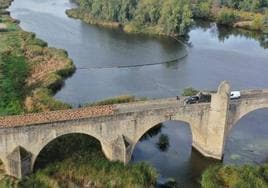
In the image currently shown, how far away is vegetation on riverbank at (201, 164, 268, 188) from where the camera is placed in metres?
35.5

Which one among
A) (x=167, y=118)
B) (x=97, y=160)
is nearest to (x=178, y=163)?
(x=167, y=118)

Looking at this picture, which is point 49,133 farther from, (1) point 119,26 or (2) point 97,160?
(1) point 119,26

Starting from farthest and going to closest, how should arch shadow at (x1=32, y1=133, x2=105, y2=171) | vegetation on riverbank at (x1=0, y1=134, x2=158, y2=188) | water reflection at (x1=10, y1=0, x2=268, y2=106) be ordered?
water reflection at (x1=10, y1=0, x2=268, y2=106) → arch shadow at (x1=32, y1=133, x2=105, y2=171) → vegetation on riverbank at (x1=0, y1=134, x2=158, y2=188)

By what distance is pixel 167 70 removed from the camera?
67.7 m

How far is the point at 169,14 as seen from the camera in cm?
8756

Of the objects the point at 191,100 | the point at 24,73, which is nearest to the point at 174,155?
the point at 191,100

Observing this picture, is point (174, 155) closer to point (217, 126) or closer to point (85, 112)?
Result: point (217, 126)

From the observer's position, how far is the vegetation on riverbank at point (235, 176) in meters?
35.5

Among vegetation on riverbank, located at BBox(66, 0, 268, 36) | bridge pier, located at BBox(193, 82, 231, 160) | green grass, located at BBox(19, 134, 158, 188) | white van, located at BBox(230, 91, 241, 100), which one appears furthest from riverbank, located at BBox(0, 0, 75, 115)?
vegetation on riverbank, located at BBox(66, 0, 268, 36)

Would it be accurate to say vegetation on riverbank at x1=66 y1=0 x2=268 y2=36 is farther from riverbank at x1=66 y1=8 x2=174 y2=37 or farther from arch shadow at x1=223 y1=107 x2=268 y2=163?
arch shadow at x1=223 y1=107 x2=268 y2=163

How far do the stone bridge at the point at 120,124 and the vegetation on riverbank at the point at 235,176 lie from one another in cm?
432

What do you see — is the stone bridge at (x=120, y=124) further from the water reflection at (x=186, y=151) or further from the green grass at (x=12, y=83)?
the green grass at (x=12, y=83)

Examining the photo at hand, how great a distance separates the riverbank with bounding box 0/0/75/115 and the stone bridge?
439 inches

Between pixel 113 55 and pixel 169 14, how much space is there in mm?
19559
